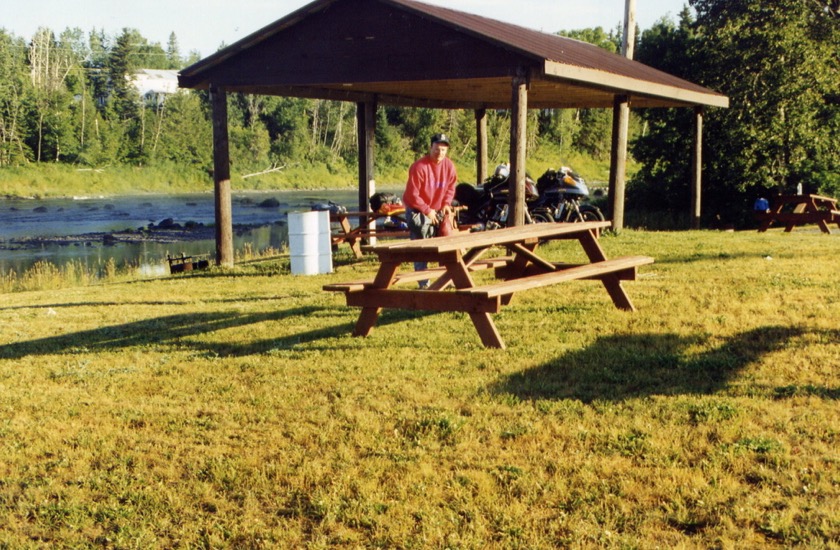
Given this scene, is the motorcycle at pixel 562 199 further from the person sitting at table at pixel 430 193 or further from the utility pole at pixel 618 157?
the person sitting at table at pixel 430 193

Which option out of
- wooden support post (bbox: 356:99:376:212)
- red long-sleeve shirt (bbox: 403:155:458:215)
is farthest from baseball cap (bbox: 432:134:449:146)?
wooden support post (bbox: 356:99:376:212)

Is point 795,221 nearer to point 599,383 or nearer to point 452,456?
point 599,383

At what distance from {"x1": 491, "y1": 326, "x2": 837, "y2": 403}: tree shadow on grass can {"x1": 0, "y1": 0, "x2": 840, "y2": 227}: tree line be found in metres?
18.7

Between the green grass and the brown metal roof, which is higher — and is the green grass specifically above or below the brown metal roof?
below

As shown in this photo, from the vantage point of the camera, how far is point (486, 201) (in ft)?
56.9

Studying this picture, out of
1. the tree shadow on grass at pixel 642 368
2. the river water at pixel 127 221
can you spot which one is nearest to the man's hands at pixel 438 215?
the tree shadow on grass at pixel 642 368

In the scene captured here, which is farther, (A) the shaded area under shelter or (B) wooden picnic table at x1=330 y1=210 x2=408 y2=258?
(B) wooden picnic table at x1=330 y1=210 x2=408 y2=258

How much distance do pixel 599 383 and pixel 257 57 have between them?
405 inches

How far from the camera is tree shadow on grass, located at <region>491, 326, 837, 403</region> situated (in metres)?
6.14

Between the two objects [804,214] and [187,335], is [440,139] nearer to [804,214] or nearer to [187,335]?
[187,335]

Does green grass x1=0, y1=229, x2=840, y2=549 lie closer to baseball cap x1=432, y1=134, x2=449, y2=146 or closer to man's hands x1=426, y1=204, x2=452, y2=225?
man's hands x1=426, y1=204, x2=452, y2=225

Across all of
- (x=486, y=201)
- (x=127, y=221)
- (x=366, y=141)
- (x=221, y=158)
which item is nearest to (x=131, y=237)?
(x=127, y=221)

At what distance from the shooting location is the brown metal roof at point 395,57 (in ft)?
41.7

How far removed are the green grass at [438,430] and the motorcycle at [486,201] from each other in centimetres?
744
